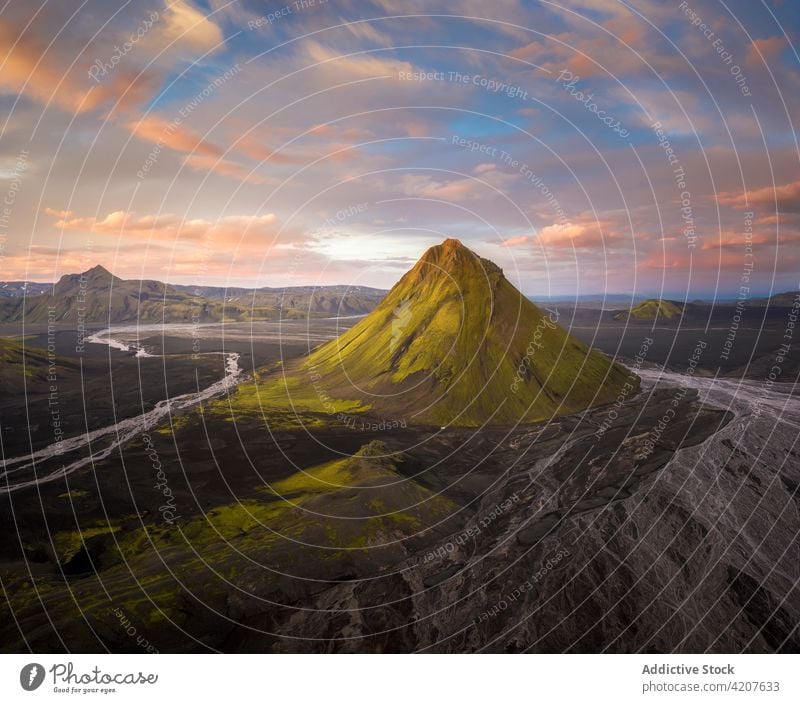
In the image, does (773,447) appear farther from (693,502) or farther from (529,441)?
(529,441)

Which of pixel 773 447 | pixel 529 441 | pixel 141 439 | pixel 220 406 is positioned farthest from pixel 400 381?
pixel 773 447

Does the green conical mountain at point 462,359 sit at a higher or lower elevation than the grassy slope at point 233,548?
higher

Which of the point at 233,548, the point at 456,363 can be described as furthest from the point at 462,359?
the point at 233,548

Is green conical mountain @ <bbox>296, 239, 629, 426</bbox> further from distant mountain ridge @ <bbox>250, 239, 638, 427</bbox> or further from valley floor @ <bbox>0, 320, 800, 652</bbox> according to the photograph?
valley floor @ <bbox>0, 320, 800, 652</bbox>

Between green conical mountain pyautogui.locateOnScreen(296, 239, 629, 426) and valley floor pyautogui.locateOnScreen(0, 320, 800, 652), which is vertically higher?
green conical mountain pyautogui.locateOnScreen(296, 239, 629, 426)

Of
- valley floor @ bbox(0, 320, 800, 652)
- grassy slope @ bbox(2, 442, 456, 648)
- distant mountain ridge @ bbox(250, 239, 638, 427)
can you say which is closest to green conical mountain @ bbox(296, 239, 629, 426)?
distant mountain ridge @ bbox(250, 239, 638, 427)

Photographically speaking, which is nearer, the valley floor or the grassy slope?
the valley floor

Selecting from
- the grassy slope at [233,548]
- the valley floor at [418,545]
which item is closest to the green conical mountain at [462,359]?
the valley floor at [418,545]

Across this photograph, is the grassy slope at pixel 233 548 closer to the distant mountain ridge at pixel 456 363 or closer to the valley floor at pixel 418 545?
the valley floor at pixel 418 545

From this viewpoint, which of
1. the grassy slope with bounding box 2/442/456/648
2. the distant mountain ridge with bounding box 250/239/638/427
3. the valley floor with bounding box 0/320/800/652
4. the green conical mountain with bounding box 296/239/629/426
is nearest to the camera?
the valley floor with bounding box 0/320/800/652
